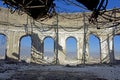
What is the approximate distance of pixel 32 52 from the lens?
26172 millimetres

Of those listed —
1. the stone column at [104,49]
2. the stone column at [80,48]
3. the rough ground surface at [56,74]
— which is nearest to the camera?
the rough ground surface at [56,74]

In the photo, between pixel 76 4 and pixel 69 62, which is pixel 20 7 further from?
pixel 69 62

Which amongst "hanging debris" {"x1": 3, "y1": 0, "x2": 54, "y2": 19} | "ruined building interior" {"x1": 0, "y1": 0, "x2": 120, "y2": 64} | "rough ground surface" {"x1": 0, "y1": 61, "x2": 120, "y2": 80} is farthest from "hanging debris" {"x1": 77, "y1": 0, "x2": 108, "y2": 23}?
"ruined building interior" {"x1": 0, "y1": 0, "x2": 120, "y2": 64}

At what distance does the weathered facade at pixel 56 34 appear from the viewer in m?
25.5

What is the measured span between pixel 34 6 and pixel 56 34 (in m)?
20.6

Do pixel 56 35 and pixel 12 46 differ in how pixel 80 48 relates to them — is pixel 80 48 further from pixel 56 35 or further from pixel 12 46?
pixel 12 46

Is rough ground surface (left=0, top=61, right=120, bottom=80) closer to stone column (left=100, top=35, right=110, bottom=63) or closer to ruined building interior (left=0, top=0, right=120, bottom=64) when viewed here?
ruined building interior (left=0, top=0, right=120, bottom=64)

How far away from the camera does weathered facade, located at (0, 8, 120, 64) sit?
25.5m

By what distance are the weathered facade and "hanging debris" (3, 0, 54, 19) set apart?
18594 mm

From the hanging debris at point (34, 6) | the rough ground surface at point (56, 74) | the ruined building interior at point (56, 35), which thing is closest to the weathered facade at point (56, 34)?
the ruined building interior at point (56, 35)

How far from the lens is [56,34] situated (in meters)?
26.9

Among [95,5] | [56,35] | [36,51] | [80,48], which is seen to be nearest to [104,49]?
[80,48]

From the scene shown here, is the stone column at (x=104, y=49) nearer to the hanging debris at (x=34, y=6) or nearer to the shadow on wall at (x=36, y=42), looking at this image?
the shadow on wall at (x=36, y=42)

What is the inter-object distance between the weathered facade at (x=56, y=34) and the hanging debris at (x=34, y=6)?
61.0 ft
